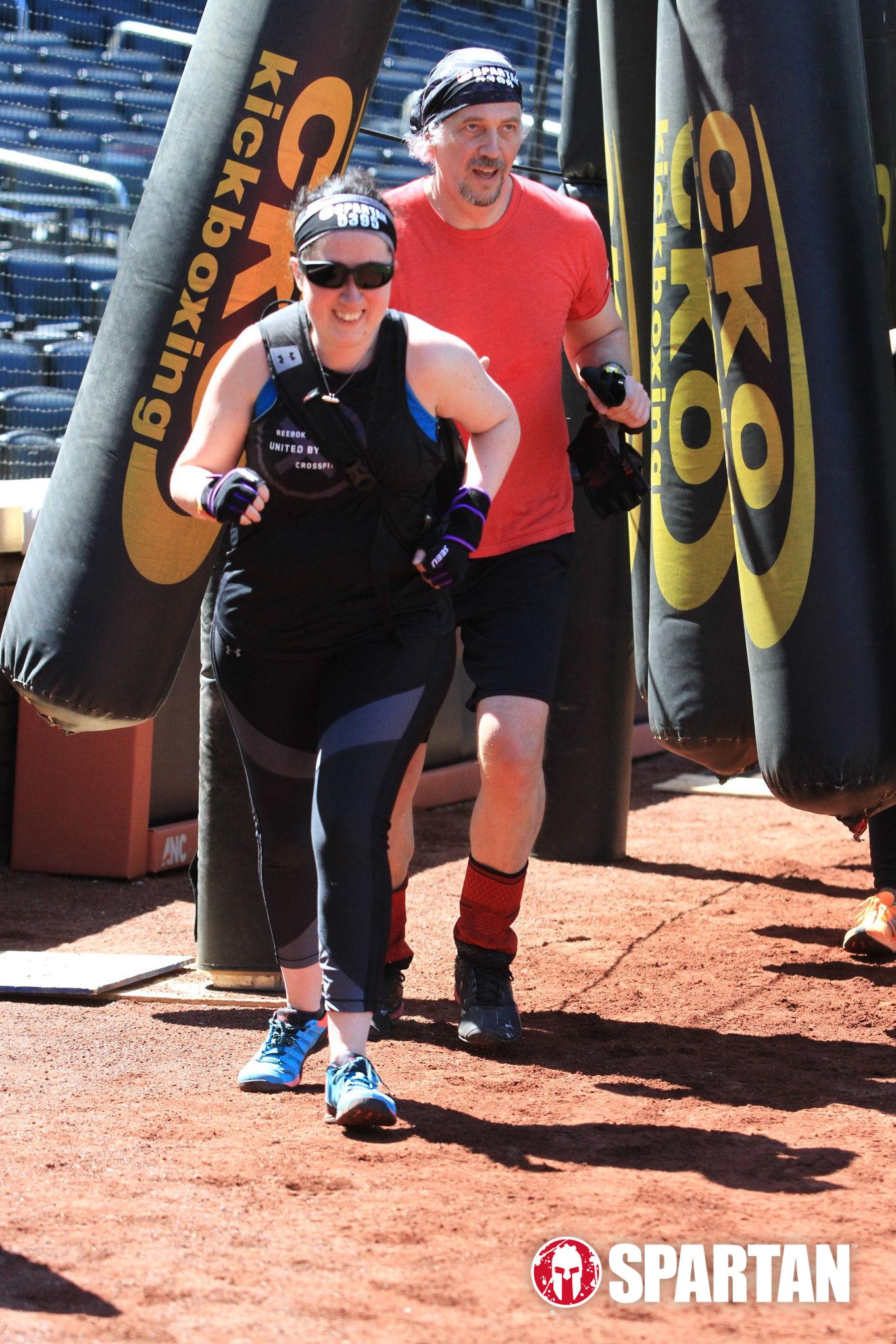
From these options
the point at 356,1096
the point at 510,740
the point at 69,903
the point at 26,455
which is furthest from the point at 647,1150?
the point at 26,455

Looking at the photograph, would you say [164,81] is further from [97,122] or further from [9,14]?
[9,14]

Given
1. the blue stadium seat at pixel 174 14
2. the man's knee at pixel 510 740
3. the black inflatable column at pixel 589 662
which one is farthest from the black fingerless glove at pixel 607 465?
the blue stadium seat at pixel 174 14

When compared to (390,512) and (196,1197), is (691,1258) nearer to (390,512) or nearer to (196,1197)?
(196,1197)

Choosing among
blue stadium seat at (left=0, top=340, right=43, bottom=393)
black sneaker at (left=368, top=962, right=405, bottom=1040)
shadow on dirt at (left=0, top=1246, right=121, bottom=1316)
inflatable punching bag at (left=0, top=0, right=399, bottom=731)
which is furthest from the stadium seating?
shadow on dirt at (left=0, top=1246, right=121, bottom=1316)

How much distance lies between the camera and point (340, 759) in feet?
10.7

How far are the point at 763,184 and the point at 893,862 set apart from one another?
6.79 ft

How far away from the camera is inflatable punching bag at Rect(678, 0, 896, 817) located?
12.4 ft

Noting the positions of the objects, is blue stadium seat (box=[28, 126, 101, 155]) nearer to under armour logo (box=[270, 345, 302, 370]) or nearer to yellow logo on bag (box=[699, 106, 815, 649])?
yellow logo on bag (box=[699, 106, 815, 649])

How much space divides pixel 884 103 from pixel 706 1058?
2693 mm

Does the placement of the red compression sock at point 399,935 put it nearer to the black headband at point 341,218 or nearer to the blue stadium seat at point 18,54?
the black headband at point 341,218

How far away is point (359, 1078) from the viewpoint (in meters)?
3.25

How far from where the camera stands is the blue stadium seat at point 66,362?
8.56 m

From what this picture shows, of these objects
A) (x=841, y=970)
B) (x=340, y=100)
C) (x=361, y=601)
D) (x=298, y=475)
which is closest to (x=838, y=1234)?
(x=361, y=601)

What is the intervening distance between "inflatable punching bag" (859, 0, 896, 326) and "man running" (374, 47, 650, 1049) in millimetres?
1015
